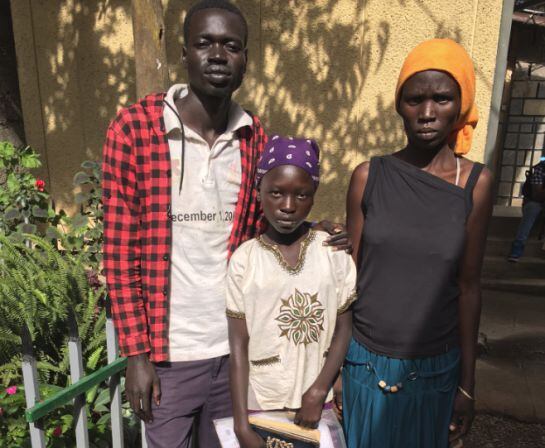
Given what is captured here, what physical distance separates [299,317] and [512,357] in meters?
4.14

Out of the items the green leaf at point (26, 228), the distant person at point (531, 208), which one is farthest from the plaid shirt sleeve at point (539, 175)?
the green leaf at point (26, 228)

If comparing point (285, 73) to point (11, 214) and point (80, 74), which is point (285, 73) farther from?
point (11, 214)

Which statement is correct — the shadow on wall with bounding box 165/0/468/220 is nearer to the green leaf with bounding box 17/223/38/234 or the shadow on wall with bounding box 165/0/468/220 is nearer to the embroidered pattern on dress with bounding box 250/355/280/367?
the green leaf with bounding box 17/223/38/234

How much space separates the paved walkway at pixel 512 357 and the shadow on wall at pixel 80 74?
4619 millimetres

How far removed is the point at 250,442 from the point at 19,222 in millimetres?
3548

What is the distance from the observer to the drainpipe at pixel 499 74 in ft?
12.4

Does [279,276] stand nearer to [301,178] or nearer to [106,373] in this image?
[301,178]

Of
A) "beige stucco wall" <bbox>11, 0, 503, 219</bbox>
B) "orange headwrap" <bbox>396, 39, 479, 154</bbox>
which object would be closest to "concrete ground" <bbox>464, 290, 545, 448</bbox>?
"beige stucco wall" <bbox>11, 0, 503, 219</bbox>

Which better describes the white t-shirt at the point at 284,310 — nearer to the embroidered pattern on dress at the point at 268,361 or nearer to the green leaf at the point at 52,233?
the embroidered pattern on dress at the point at 268,361

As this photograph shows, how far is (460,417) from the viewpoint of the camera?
1.83 m

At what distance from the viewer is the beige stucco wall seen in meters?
4.16

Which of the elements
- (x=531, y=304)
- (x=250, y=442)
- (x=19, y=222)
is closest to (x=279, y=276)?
(x=250, y=442)

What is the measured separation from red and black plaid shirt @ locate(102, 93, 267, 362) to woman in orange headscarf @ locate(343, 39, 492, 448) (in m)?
0.59

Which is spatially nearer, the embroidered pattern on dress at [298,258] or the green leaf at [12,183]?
the embroidered pattern on dress at [298,258]
